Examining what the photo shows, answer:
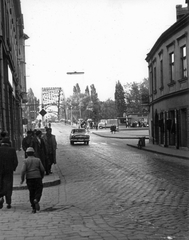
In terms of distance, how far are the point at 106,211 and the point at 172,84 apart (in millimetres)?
22305

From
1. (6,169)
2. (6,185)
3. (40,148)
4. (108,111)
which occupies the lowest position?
(6,185)

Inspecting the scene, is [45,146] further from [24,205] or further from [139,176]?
[24,205]

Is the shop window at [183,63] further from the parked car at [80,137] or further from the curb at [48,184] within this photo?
the curb at [48,184]

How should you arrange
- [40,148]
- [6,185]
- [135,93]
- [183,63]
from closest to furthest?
[6,185] < [40,148] < [183,63] < [135,93]

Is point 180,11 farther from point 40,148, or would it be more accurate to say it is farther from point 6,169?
point 6,169

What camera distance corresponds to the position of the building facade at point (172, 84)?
2753cm

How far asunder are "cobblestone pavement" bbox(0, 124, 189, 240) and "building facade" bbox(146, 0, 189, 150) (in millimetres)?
13928

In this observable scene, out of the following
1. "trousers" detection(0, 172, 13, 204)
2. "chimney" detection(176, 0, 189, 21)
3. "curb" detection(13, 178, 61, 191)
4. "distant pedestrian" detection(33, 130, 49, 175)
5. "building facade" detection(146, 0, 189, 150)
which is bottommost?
"curb" detection(13, 178, 61, 191)

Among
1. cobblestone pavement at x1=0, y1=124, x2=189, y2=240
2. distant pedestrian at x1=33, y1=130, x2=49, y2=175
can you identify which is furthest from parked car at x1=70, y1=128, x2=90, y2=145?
cobblestone pavement at x1=0, y1=124, x2=189, y2=240

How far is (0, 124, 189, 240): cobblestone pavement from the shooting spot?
6.91m

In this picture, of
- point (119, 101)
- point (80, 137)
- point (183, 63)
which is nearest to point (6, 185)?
point (183, 63)

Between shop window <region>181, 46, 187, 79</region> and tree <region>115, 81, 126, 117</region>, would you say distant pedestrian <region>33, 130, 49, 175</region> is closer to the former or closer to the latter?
shop window <region>181, 46, 187, 79</region>

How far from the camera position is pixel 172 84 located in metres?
30.1

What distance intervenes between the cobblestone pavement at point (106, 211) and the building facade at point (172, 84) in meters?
13.9
